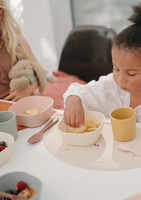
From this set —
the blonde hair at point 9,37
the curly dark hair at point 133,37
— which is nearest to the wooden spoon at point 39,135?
the curly dark hair at point 133,37

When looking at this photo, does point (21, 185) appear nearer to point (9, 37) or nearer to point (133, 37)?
point (133, 37)

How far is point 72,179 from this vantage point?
609mm

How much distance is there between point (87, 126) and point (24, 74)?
0.65m

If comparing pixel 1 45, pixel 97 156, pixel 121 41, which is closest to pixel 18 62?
pixel 1 45

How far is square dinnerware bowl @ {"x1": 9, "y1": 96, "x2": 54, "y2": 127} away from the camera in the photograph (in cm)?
87

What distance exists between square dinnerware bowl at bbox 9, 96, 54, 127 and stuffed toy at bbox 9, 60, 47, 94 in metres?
0.29

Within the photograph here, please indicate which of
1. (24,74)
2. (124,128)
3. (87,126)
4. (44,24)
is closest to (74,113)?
(87,126)

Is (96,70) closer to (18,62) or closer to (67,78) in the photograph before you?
(67,78)

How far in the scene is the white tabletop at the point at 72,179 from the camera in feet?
1.83

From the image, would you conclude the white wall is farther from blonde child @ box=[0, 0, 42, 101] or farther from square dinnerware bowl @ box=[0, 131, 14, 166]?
square dinnerware bowl @ box=[0, 131, 14, 166]

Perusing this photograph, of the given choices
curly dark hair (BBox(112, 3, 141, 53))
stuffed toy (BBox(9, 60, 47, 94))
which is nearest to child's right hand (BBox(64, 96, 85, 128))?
curly dark hair (BBox(112, 3, 141, 53))

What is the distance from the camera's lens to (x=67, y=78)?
181 cm

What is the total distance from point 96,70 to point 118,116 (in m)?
0.98

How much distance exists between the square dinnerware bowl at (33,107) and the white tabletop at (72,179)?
0.17 meters
